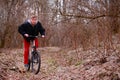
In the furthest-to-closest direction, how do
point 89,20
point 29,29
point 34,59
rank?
1. point 89,20
2. point 34,59
3. point 29,29

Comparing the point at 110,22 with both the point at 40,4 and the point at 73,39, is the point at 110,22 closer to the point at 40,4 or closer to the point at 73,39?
the point at 73,39

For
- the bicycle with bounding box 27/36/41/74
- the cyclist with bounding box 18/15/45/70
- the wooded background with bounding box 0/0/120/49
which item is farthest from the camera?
the bicycle with bounding box 27/36/41/74

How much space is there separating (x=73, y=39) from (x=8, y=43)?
13999mm

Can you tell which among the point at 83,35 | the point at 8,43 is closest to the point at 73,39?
the point at 83,35

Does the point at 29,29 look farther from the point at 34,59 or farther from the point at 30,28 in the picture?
the point at 34,59

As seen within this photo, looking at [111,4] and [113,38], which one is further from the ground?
[111,4]

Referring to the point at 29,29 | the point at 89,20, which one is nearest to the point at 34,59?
the point at 29,29

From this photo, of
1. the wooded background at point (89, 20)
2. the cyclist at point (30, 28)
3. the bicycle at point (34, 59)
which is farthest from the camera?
the bicycle at point (34, 59)

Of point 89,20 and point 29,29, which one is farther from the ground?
point 89,20

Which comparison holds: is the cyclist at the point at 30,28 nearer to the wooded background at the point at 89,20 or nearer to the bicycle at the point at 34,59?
the bicycle at the point at 34,59

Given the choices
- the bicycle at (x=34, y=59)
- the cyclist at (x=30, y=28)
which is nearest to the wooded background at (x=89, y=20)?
the cyclist at (x=30, y=28)

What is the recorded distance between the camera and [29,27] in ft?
30.0

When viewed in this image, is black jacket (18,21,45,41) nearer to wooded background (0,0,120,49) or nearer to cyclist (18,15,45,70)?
cyclist (18,15,45,70)

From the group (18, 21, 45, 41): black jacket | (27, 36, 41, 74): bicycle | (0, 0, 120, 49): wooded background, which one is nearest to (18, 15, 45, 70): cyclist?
(18, 21, 45, 41): black jacket
